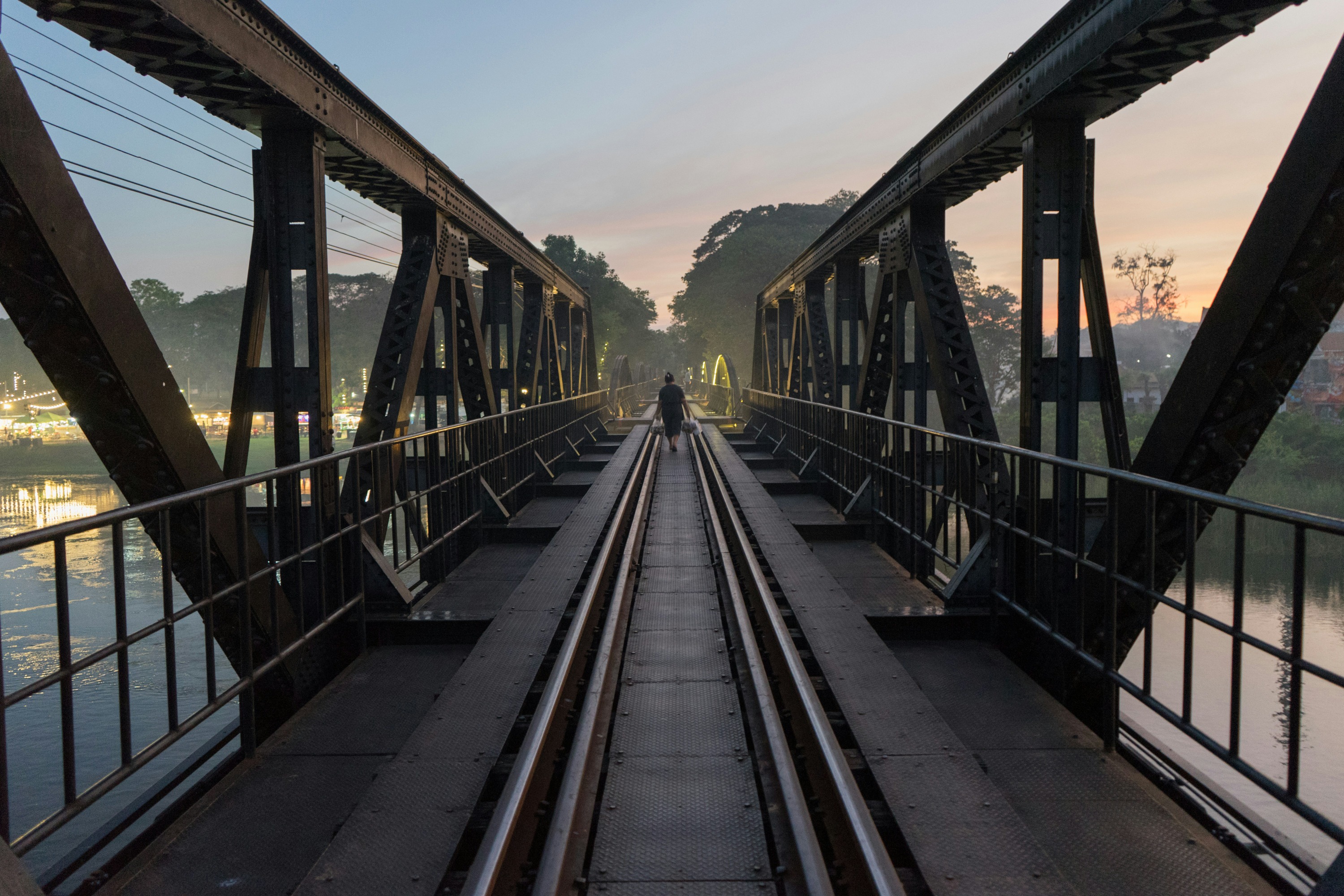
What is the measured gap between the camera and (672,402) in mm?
20703

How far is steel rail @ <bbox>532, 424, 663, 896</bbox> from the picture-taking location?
3.20 metres

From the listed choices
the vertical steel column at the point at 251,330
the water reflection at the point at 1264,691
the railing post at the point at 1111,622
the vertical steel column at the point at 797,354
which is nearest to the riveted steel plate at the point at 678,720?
the railing post at the point at 1111,622

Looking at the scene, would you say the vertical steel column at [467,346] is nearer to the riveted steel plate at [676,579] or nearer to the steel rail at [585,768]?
the riveted steel plate at [676,579]

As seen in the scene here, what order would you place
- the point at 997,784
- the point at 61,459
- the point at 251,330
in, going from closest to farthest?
the point at 997,784
the point at 251,330
the point at 61,459

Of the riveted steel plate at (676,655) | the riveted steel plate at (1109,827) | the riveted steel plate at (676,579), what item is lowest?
the riveted steel plate at (1109,827)

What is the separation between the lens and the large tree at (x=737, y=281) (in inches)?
2867

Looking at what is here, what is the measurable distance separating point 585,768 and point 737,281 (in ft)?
233

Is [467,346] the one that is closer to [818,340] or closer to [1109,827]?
[818,340]

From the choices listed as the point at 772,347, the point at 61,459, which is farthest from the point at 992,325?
the point at 61,459

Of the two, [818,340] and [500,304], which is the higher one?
[500,304]

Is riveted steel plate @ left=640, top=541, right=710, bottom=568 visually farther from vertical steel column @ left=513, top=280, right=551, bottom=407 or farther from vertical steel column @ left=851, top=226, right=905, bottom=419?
vertical steel column @ left=513, top=280, right=551, bottom=407

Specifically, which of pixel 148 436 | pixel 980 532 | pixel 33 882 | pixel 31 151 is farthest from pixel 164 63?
pixel 980 532

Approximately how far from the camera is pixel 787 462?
16.7 meters

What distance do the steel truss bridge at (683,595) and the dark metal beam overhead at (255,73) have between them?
0.04 m
